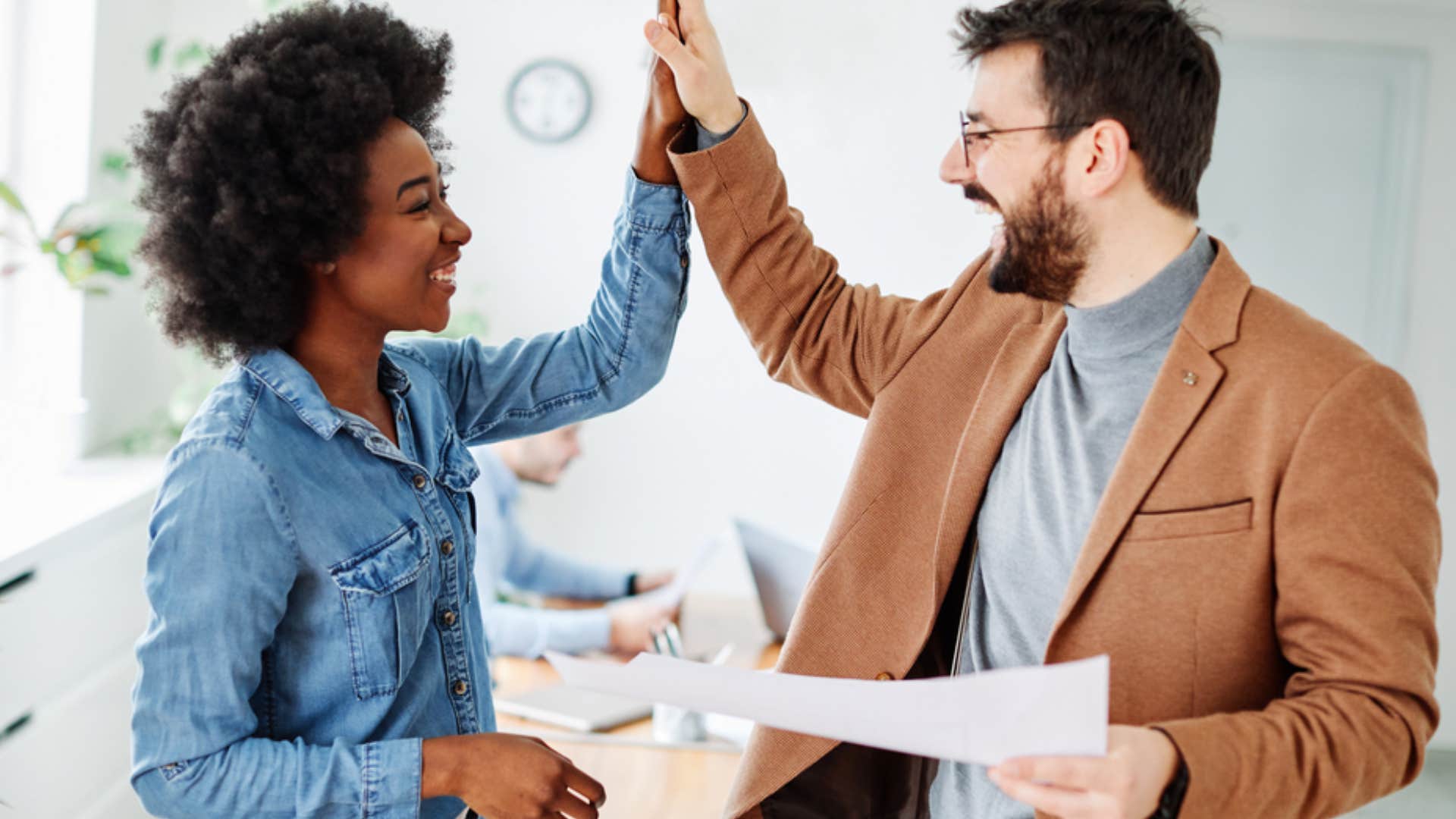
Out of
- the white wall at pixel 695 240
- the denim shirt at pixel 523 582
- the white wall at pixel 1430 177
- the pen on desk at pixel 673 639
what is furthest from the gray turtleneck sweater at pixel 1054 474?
the white wall at pixel 1430 177

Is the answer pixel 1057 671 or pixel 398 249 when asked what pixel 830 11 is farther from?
pixel 1057 671

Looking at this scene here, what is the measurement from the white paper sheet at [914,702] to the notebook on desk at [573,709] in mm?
1324

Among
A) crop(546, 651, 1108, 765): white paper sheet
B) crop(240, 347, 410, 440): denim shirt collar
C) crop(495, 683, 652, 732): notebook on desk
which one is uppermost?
crop(240, 347, 410, 440): denim shirt collar

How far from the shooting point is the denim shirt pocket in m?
1.27

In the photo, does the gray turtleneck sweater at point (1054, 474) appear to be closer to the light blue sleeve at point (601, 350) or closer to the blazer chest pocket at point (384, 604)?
the light blue sleeve at point (601, 350)

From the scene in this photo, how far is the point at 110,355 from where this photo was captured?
3.34 m

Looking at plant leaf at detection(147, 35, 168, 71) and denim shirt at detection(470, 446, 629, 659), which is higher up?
plant leaf at detection(147, 35, 168, 71)

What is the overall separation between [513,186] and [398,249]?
305 cm

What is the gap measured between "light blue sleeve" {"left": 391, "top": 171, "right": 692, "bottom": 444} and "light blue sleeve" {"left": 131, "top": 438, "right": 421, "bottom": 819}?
1.19ft

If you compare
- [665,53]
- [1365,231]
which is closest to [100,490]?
[665,53]

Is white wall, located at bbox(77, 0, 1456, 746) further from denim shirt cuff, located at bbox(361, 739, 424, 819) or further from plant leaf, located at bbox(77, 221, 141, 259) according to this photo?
denim shirt cuff, located at bbox(361, 739, 424, 819)

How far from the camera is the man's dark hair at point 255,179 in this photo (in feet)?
3.68

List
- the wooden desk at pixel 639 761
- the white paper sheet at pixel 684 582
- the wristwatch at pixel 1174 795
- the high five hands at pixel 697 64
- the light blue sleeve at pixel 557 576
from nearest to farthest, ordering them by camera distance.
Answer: the wristwatch at pixel 1174 795, the high five hands at pixel 697 64, the wooden desk at pixel 639 761, the white paper sheet at pixel 684 582, the light blue sleeve at pixel 557 576

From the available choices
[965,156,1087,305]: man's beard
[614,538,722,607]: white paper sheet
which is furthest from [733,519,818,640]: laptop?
[965,156,1087,305]: man's beard
